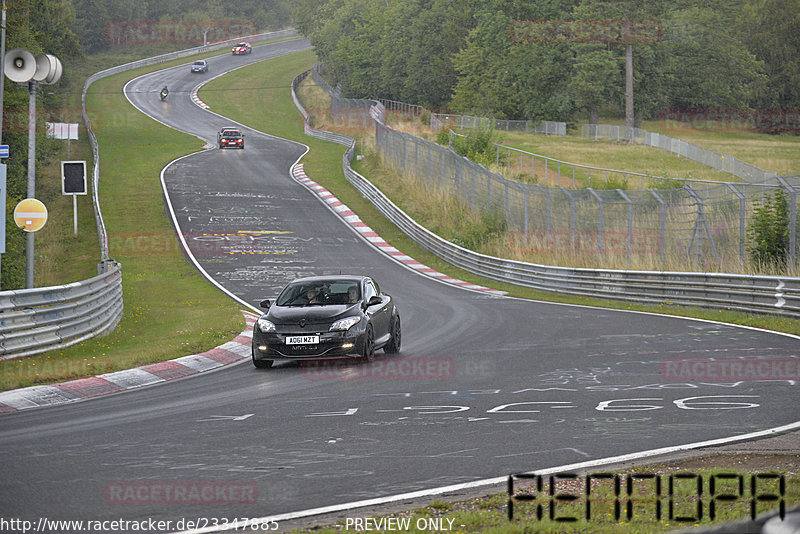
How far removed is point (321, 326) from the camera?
15.0 metres

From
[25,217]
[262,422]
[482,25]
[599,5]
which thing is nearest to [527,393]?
[262,422]

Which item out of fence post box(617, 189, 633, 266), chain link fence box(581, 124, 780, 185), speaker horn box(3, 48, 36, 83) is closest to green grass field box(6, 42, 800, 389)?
fence post box(617, 189, 633, 266)

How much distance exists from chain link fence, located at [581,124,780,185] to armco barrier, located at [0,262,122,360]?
36.1 metres

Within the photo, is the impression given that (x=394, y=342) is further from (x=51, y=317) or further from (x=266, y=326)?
(x=51, y=317)

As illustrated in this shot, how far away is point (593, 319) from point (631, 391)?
9.60 meters

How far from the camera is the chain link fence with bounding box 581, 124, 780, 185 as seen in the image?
55781mm

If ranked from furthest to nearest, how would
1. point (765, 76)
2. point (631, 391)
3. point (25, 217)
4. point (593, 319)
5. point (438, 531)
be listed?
point (765, 76) → point (593, 319) → point (25, 217) → point (631, 391) → point (438, 531)

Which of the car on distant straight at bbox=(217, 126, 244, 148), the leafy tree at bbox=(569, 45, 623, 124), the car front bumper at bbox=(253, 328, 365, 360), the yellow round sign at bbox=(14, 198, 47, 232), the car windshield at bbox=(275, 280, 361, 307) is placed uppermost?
the leafy tree at bbox=(569, 45, 623, 124)

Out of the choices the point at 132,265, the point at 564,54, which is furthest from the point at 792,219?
the point at 564,54

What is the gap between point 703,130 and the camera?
9581cm

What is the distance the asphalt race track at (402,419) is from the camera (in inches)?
280

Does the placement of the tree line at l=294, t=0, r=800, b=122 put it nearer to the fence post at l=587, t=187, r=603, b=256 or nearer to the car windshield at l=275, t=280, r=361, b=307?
the fence post at l=587, t=187, r=603, b=256

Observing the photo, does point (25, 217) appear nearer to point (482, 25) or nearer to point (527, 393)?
point (527, 393)

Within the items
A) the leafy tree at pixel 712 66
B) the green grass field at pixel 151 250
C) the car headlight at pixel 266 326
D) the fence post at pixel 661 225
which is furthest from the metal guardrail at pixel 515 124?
the car headlight at pixel 266 326
